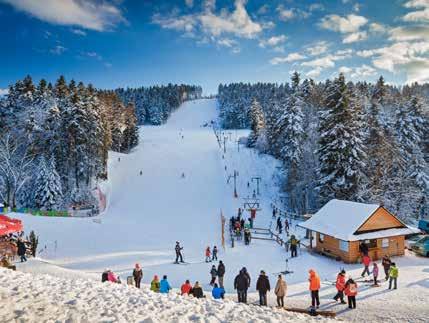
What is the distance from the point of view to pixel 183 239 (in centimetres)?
2884

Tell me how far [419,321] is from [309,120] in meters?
40.0

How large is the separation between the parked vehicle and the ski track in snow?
2.29ft

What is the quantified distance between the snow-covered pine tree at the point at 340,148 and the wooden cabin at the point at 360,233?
9.20 m

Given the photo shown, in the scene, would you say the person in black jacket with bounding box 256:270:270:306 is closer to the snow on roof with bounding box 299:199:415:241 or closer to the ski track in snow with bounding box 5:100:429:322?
the ski track in snow with bounding box 5:100:429:322

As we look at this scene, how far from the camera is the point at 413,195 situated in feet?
115

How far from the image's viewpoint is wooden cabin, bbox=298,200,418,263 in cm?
2064

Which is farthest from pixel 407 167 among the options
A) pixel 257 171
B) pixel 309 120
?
pixel 257 171

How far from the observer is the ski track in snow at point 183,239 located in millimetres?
13352

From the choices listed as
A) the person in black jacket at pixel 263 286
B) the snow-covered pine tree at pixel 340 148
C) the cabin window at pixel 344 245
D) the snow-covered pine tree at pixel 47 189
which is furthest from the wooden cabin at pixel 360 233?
the snow-covered pine tree at pixel 47 189

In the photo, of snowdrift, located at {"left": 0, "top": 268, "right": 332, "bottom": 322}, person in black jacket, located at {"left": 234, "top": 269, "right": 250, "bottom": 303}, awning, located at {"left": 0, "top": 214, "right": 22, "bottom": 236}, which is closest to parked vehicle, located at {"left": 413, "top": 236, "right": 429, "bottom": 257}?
person in black jacket, located at {"left": 234, "top": 269, "right": 250, "bottom": 303}

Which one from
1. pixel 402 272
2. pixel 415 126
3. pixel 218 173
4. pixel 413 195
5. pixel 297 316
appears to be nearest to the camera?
pixel 297 316

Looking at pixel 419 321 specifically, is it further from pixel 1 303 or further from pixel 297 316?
pixel 1 303

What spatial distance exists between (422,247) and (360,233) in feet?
14.0

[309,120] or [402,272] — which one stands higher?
[309,120]
